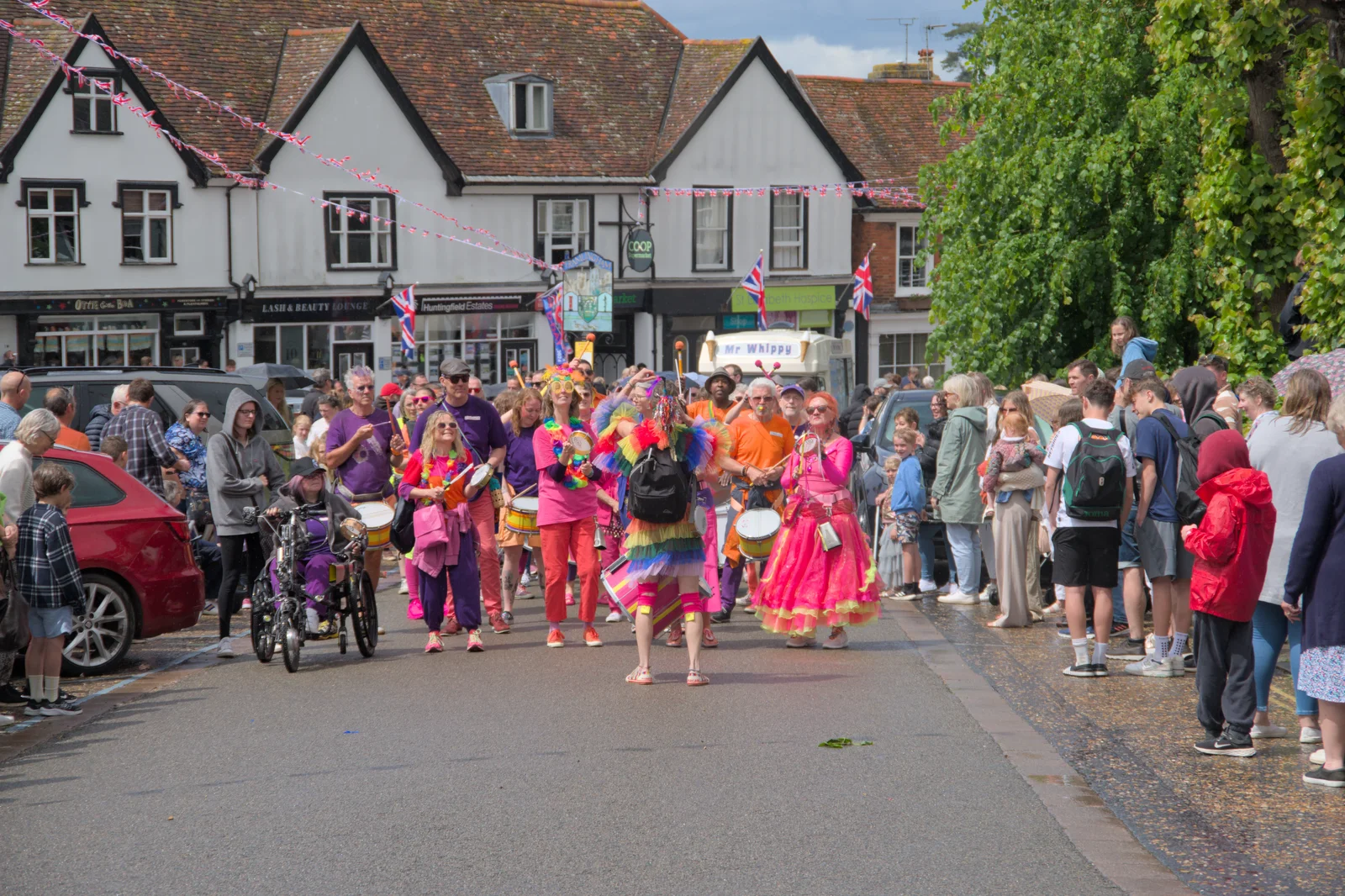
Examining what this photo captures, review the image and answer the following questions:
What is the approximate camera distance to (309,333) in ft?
125

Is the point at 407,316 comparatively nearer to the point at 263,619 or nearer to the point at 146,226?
the point at 146,226

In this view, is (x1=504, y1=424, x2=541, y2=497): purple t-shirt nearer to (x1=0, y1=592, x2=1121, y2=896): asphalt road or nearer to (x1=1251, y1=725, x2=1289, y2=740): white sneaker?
(x1=0, y1=592, x2=1121, y2=896): asphalt road

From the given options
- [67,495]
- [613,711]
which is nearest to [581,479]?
[613,711]

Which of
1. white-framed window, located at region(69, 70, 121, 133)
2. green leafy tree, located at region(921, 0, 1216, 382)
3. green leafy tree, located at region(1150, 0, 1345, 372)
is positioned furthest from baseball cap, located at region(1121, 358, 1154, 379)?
white-framed window, located at region(69, 70, 121, 133)

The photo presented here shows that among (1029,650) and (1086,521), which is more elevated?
(1086,521)

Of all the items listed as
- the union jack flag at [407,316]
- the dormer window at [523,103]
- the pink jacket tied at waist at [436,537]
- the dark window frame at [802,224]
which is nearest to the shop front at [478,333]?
the union jack flag at [407,316]

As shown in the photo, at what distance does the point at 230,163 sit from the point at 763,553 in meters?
28.4

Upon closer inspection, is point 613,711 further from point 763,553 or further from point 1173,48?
point 1173,48

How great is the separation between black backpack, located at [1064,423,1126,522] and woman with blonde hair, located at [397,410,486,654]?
168 inches

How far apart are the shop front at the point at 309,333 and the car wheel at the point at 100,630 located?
26.7 meters

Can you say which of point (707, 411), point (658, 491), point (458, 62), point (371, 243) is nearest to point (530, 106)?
point (458, 62)

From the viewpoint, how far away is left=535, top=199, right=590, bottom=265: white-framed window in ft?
135

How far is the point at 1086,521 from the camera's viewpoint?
32.9ft

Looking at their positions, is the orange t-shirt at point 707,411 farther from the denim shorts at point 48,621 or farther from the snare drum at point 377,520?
the denim shorts at point 48,621
